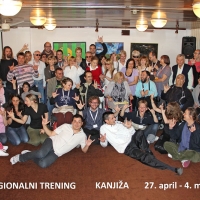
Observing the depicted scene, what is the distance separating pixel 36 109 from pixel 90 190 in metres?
2.15

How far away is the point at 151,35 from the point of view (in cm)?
1155

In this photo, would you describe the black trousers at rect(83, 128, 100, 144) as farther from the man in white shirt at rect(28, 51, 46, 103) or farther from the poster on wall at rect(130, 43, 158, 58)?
the poster on wall at rect(130, 43, 158, 58)

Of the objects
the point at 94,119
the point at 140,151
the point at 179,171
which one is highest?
the point at 94,119

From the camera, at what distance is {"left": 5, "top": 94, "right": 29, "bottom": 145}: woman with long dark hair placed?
214 inches

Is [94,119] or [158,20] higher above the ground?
[158,20]

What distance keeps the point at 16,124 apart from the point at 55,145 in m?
1.36

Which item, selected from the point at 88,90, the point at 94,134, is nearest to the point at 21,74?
the point at 88,90

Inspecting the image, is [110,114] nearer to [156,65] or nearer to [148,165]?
[148,165]

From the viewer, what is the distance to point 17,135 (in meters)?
5.50

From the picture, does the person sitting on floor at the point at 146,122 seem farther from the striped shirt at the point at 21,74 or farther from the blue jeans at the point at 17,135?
the striped shirt at the point at 21,74

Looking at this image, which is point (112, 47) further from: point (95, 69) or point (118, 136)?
point (118, 136)

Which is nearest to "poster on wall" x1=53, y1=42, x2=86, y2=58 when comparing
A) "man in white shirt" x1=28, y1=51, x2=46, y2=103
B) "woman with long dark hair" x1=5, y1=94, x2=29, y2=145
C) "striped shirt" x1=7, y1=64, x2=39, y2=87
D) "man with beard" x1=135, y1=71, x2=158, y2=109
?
"man in white shirt" x1=28, y1=51, x2=46, y2=103

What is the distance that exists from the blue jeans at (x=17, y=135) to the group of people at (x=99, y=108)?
18 mm

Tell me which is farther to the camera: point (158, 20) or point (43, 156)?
point (158, 20)
